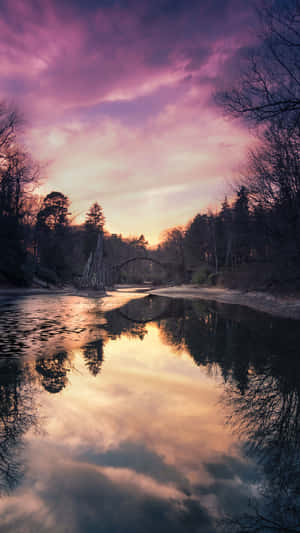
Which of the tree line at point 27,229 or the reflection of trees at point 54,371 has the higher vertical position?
the tree line at point 27,229

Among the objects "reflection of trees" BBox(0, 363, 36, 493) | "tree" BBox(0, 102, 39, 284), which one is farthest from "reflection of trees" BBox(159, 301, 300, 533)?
"tree" BBox(0, 102, 39, 284)

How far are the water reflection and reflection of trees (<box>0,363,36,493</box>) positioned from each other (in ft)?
0.05

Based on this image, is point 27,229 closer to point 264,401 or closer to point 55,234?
point 55,234

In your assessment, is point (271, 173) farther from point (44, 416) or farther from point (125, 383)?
point (44, 416)

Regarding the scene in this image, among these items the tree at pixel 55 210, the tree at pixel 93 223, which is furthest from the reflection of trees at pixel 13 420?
the tree at pixel 93 223

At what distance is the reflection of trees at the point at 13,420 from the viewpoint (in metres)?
2.99

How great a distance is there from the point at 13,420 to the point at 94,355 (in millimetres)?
3667

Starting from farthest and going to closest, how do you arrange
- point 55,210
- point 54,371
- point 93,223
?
point 93,223 → point 55,210 → point 54,371

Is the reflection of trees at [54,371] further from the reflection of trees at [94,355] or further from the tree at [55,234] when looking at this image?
the tree at [55,234]

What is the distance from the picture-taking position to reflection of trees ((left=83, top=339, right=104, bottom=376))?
658cm

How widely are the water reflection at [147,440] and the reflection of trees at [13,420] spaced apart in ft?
0.05

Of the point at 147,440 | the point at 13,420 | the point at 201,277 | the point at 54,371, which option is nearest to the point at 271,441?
the point at 147,440

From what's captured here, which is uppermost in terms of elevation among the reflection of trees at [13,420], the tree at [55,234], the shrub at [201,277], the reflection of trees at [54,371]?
the tree at [55,234]

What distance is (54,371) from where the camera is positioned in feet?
20.5
